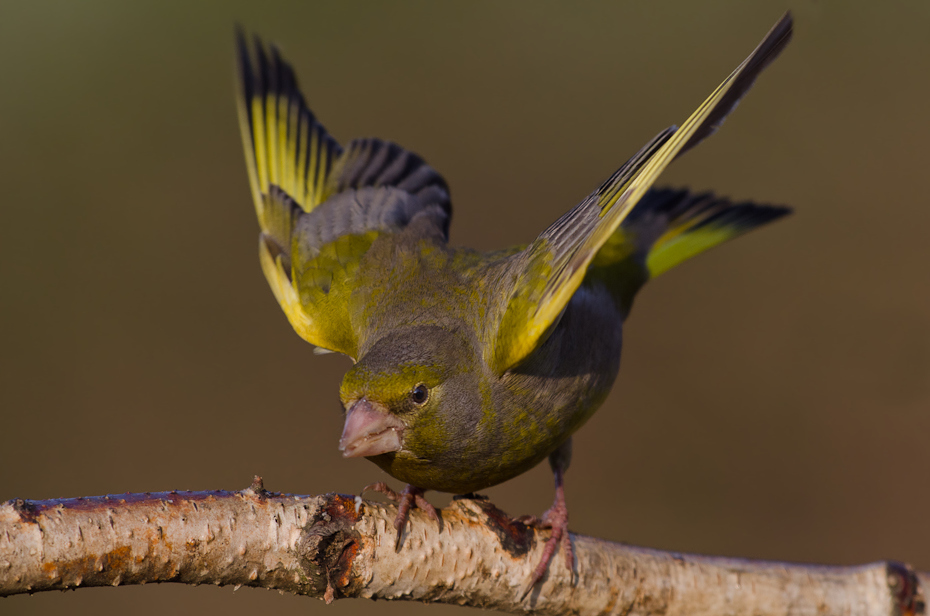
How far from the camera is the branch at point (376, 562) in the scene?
97.2 inches

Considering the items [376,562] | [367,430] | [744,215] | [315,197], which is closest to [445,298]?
→ [367,430]

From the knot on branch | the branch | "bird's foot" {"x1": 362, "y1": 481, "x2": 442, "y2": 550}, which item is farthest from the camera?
"bird's foot" {"x1": 362, "y1": 481, "x2": 442, "y2": 550}

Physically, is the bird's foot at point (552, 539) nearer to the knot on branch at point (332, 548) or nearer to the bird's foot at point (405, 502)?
the bird's foot at point (405, 502)

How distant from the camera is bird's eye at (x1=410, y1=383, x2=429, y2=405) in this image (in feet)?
9.84

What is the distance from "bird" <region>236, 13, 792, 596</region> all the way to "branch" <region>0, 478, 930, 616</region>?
0.14 m

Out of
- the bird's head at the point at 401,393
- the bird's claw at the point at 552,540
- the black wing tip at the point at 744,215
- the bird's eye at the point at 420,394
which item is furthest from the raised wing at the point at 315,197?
the black wing tip at the point at 744,215

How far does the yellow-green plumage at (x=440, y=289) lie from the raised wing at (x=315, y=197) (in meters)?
0.01

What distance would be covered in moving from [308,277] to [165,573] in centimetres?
182

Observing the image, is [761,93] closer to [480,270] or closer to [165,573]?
[480,270]

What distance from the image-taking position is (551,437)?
344cm

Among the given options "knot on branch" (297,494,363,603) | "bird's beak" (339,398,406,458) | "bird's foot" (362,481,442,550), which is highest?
"bird's beak" (339,398,406,458)

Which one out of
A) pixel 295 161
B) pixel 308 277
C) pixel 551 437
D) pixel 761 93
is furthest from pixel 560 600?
pixel 761 93

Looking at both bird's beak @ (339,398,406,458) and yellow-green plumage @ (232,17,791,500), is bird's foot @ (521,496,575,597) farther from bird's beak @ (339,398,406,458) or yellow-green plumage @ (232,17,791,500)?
bird's beak @ (339,398,406,458)

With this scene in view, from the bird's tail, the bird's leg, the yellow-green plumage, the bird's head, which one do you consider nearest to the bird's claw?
the bird's leg
